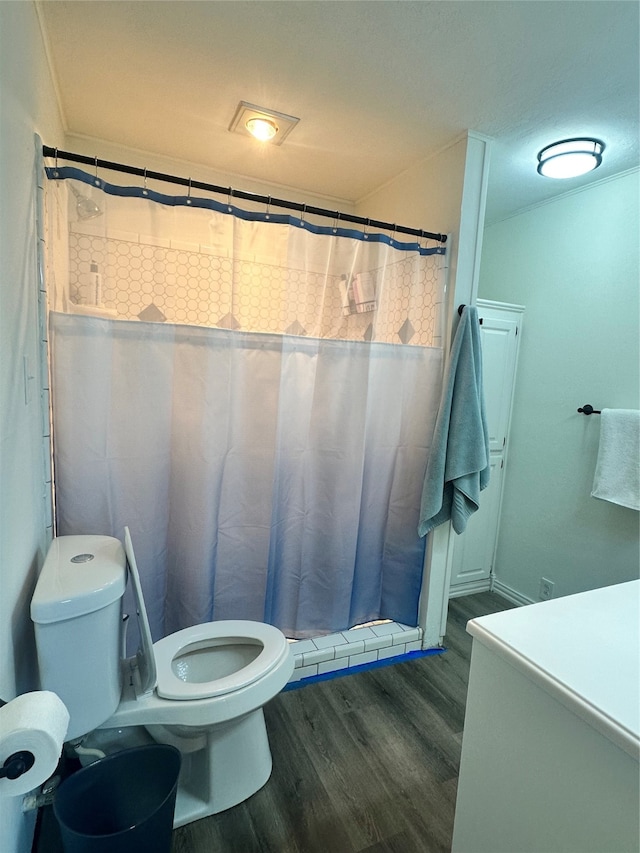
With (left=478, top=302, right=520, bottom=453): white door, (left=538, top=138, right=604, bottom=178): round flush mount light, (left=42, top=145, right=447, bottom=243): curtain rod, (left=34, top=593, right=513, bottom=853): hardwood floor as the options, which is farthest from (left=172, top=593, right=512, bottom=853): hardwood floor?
(left=538, top=138, right=604, bottom=178): round flush mount light

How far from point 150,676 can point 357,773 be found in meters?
0.82

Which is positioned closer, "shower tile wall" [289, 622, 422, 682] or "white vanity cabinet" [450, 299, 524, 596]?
"shower tile wall" [289, 622, 422, 682]

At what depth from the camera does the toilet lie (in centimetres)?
106

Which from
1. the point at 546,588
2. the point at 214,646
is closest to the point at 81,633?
the point at 214,646

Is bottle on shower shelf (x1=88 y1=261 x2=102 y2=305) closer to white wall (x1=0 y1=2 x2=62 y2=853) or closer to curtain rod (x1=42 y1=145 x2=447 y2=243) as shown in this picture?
white wall (x1=0 y1=2 x2=62 y2=853)

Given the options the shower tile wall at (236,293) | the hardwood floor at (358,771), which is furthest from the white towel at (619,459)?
the hardwood floor at (358,771)

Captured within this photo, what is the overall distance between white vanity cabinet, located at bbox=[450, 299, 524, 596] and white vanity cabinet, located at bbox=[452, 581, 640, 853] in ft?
5.29

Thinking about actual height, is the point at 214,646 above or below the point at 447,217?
below

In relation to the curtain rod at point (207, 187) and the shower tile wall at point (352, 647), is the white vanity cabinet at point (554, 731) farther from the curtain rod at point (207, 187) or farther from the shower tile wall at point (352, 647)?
the curtain rod at point (207, 187)

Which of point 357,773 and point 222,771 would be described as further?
point 357,773

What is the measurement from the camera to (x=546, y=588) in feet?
7.95

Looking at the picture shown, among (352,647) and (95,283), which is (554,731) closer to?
(352,647)

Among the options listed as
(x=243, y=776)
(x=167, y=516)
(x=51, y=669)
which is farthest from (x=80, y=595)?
(x=243, y=776)

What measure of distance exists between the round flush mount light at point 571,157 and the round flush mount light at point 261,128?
122 cm
